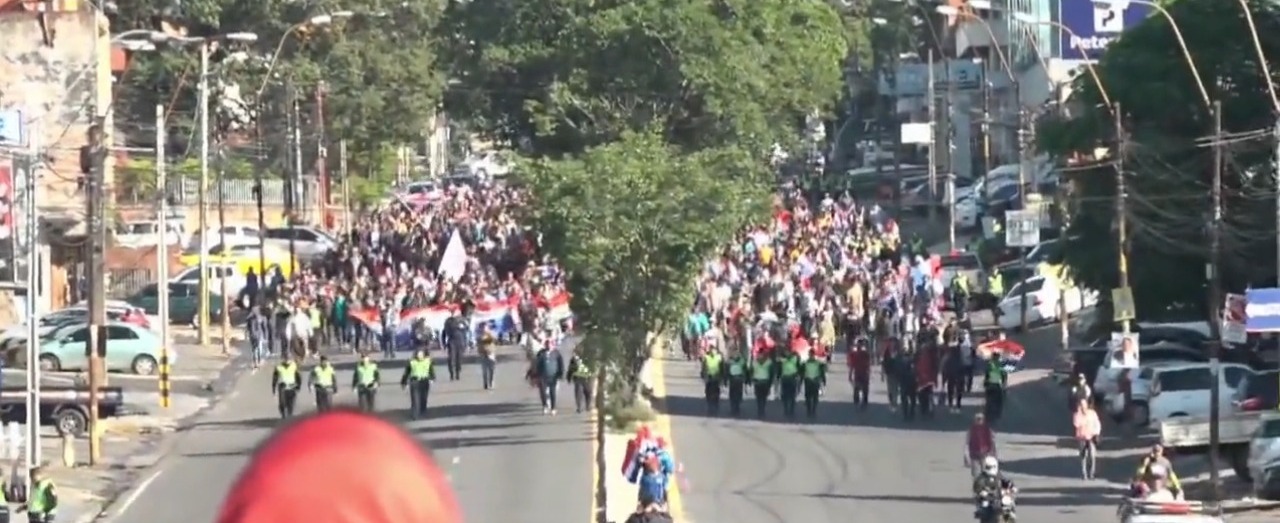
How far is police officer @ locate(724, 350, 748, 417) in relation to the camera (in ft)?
151

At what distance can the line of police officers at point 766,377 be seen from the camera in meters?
45.6

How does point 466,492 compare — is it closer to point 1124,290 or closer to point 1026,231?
point 1124,290

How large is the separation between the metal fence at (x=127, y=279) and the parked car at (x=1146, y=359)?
34.1 m

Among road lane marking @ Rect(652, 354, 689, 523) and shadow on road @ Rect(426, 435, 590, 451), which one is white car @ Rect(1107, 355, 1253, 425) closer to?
road lane marking @ Rect(652, 354, 689, 523)

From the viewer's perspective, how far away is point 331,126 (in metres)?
92.2

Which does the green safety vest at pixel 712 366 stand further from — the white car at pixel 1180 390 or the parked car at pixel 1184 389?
the parked car at pixel 1184 389

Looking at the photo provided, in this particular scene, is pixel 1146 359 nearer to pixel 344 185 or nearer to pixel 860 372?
pixel 860 372

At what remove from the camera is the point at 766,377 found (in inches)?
1802

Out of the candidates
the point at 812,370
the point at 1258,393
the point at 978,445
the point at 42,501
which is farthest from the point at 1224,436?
the point at 42,501

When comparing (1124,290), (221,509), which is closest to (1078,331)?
(1124,290)

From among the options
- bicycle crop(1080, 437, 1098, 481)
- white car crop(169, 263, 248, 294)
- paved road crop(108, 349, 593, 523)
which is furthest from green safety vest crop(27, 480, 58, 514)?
white car crop(169, 263, 248, 294)

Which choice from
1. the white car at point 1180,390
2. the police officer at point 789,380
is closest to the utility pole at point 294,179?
the police officer at point 789,380

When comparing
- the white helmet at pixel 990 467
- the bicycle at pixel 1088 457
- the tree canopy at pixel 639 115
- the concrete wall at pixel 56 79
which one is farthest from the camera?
the concrete wall at pixel 56 79

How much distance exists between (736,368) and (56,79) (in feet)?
76.6
